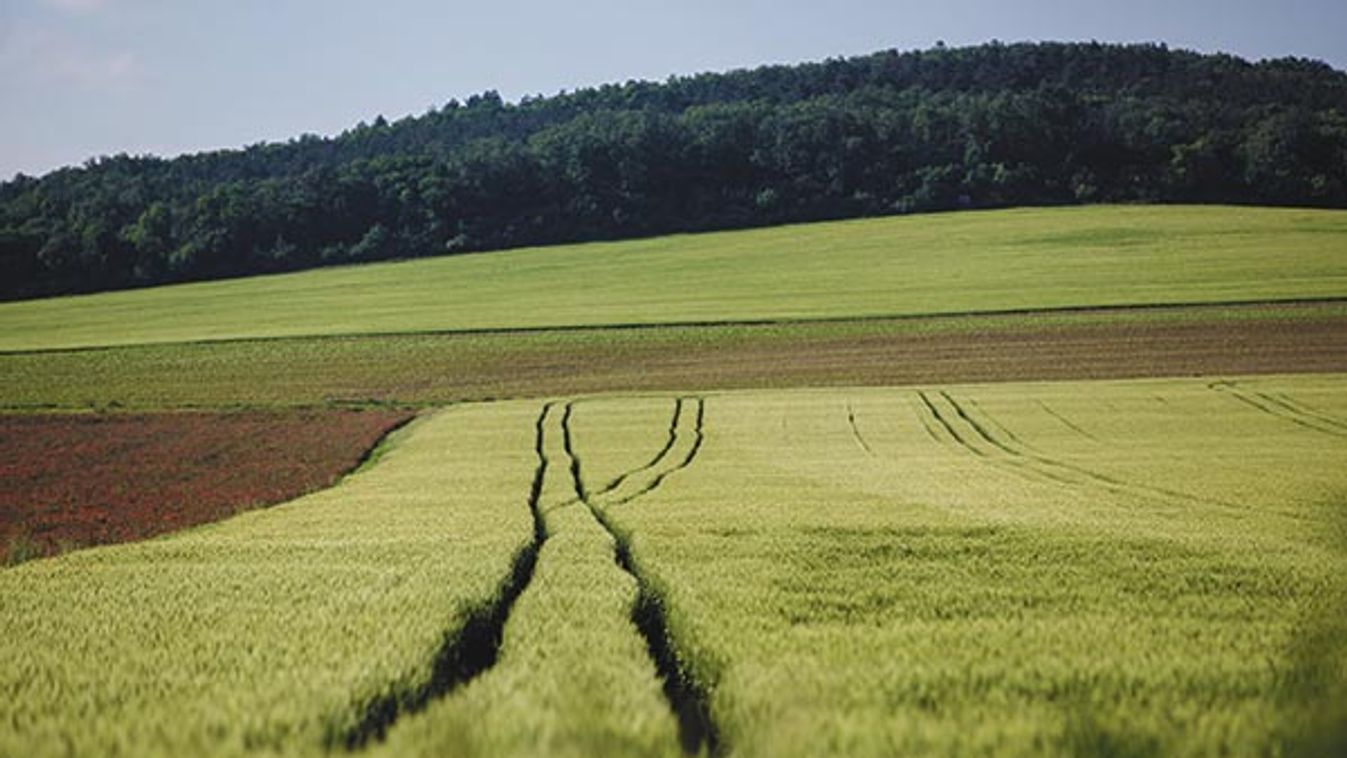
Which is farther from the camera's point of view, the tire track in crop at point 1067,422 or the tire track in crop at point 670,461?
the tire track in crop at point 1067,422

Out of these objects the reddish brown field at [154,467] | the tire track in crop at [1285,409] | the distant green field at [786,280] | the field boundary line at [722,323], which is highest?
the distant green field at [786,280]

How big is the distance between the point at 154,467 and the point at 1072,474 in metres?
26.7

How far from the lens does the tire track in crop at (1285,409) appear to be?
105ft

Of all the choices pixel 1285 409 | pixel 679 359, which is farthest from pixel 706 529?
pixel 679 359

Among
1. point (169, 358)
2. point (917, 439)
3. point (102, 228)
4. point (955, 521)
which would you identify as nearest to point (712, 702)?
point (955, 521)

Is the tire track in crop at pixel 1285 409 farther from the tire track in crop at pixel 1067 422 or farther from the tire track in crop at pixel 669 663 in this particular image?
the tire track in crop at pixel 669 663

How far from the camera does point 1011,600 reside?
9.47m

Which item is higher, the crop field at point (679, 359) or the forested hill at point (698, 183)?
the forested hill at point (698, 183)

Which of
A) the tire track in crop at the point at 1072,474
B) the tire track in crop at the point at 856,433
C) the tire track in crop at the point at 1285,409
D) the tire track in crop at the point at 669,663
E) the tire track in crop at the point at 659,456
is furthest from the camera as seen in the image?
the tire track in crop at the point at 1285,409

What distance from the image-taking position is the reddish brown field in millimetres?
25500

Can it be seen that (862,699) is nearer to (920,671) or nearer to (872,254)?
(920,671)

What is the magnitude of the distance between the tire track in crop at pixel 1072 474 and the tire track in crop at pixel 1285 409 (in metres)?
8.75

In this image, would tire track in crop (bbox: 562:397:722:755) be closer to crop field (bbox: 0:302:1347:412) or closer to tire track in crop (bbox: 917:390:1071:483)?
tire track in crop (bbox: 917:390:1071:483)

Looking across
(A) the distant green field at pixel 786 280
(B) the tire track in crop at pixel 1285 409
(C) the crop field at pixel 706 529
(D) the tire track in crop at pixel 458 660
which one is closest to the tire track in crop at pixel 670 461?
(C) the crop field at pixel 706 529
